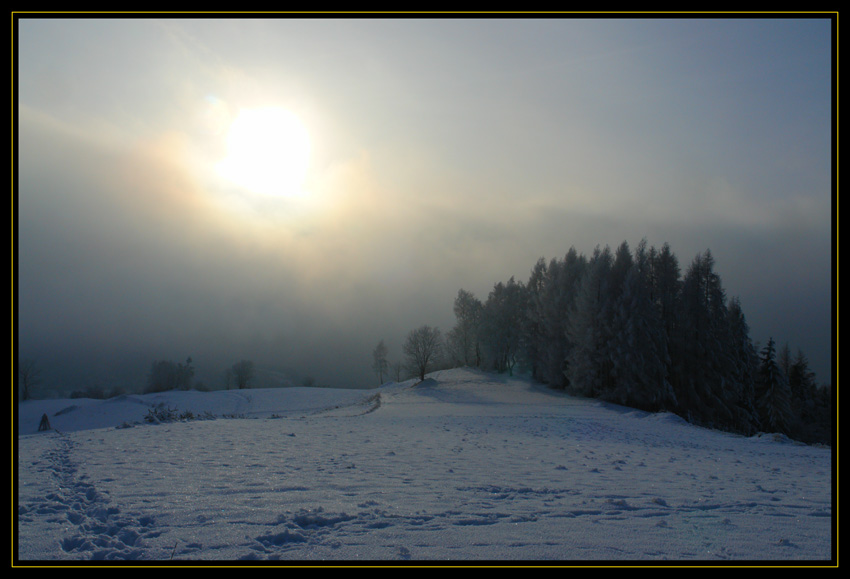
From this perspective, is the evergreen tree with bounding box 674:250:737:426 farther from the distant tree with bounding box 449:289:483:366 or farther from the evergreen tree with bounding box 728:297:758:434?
the distant tree with bounding box 449:289:483:366

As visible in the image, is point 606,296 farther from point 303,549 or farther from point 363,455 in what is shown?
point 303,549

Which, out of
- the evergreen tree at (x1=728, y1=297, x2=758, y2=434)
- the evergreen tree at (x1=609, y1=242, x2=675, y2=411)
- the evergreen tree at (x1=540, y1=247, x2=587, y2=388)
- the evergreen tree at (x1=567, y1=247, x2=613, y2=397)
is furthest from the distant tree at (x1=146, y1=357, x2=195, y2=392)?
the evergreen tree at (x1=728, y1=297, x2=758, y2=434)

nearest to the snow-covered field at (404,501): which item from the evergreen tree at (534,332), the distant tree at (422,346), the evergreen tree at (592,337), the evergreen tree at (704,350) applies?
the evergreen tree at (592,337)

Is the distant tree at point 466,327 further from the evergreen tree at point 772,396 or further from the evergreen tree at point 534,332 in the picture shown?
the evergreen tree at point 772,396

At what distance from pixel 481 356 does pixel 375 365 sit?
115ft

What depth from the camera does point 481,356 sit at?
218ft

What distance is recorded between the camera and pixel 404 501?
6.30 metres

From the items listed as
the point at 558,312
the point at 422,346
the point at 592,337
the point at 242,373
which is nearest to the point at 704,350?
the point at 592,337

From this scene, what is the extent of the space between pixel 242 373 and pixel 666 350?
8810 cm

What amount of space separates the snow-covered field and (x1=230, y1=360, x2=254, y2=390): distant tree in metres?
90.7

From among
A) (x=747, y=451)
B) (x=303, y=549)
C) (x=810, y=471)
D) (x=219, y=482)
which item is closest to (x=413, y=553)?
(x=303, y=549)

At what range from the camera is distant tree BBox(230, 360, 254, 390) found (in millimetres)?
96625
